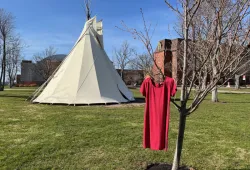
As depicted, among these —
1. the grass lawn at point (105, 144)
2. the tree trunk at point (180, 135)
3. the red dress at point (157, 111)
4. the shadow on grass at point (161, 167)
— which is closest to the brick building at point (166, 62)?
the red dress at point (157, 111)

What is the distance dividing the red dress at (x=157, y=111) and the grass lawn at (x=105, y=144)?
98 cm

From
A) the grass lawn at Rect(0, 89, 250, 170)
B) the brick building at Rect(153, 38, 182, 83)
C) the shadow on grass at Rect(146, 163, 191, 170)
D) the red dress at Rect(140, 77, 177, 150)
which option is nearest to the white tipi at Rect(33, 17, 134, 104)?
the grass lawn at Rect(0, 89, 250, 170)

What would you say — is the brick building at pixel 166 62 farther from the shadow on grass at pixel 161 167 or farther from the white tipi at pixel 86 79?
the white tipi at pixel 86 79

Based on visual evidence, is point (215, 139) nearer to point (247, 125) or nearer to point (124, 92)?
point (247, 125)

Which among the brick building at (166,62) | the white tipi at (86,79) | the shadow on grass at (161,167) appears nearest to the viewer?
the brick building at (166,62)

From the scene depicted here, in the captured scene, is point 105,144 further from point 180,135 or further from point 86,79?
point 86,79

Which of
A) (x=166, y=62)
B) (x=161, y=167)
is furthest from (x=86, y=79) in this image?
(x=161, y=167)

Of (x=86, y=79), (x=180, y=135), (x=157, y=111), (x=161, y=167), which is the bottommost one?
(x=161, y=167)

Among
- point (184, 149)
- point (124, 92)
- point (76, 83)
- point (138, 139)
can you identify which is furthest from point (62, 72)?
point (184, 149)

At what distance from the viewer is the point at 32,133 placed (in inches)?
286

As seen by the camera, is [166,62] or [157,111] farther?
[166,62]

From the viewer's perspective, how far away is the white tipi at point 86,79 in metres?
14.6

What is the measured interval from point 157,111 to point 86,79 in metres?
11.4

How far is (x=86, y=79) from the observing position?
49.1ft
